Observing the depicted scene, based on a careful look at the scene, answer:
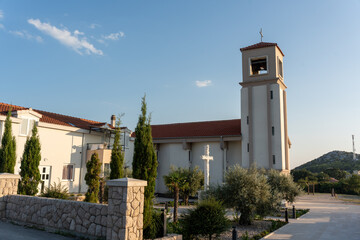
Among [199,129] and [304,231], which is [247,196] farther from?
[199,129]

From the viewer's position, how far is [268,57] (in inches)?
1090

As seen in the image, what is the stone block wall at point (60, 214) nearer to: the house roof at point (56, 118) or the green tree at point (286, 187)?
the house roof at point (56, 118)

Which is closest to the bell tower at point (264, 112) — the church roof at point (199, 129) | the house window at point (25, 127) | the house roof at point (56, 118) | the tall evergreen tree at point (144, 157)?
the church roof at point (199, 129)

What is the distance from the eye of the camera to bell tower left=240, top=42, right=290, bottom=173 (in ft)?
86.3

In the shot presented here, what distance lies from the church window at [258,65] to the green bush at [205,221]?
20.6 m

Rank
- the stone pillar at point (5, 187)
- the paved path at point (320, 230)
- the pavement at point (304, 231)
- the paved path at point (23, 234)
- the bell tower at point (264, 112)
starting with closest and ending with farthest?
the paved path at point (23, 234), the pavement at point (304, 231), the paved path at point (320, 230), the stone pillar at point (5, 187), the bell tower at point (264, 112)

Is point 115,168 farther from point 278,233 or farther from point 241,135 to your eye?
point 241,135

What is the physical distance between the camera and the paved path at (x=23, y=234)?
9070 mm

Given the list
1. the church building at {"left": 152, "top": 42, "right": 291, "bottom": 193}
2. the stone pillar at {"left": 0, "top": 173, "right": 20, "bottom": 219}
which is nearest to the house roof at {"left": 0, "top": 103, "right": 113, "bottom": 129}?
the church building at {"left": 152, "top": 42, "right": 291, "bottom": 193}

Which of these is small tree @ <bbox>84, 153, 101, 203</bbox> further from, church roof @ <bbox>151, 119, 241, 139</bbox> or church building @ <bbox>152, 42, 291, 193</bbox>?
church roof @ <bbox>151, 119, 241, 139</bbox>

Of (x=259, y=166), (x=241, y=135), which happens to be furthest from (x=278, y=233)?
(x=241, y=135)

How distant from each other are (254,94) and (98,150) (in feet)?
52.7

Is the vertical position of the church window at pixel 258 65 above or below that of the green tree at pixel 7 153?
above

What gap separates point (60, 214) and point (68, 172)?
16.9 m
